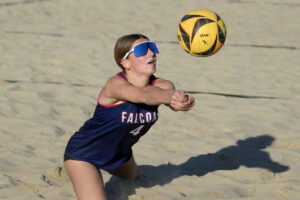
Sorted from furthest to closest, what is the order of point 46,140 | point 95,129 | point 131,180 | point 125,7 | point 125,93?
point 125,7
point 46,140
point 131,180
point 95,129
point 125,93

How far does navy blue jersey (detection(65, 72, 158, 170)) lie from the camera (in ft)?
11.6

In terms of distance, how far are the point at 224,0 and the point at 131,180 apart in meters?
10.5

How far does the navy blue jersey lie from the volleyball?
2.33ft

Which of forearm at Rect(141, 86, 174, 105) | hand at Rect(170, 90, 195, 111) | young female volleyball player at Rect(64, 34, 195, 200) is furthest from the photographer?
young female volleyball player at Rect(64, 34, 195, 200)

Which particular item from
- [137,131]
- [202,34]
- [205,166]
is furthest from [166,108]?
[137,131]

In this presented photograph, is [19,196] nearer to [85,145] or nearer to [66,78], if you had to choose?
[85,145]

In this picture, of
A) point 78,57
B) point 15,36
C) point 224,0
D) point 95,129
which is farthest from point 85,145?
point 224,0

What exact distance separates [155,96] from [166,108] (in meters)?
3.03

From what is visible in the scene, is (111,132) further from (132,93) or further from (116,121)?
(132,93)

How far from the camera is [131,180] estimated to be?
409cm

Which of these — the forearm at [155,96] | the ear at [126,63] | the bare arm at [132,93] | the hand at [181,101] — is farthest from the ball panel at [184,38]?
the hand at [181,101]

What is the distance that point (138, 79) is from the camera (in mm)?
3602

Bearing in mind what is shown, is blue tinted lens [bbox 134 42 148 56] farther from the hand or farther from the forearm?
the hand

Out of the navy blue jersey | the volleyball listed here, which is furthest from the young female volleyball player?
the volleyball
